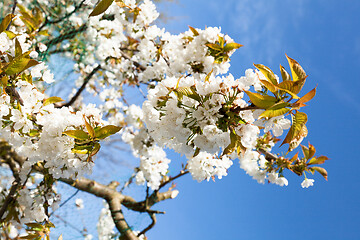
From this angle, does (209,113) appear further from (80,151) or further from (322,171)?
(322,171)

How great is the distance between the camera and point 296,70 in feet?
2.59

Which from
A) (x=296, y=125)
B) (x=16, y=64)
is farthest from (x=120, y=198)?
(x=296, y=125)

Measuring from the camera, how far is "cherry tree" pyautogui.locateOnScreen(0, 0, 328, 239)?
88 cm

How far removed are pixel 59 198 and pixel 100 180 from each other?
1.33 m

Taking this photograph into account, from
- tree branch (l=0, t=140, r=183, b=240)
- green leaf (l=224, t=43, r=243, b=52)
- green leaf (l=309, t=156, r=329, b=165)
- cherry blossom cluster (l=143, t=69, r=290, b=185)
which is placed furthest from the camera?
tree branch (l=0, t=140, r=183, b=240)

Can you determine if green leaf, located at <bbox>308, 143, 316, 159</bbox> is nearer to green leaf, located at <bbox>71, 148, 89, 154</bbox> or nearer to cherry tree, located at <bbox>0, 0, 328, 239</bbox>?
cherry tree, located at <bbox>0, 0, 328, 239</bbox>

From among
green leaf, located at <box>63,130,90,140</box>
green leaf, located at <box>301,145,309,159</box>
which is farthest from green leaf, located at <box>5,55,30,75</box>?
green leaf, located at <box>301,145,309,159</box>

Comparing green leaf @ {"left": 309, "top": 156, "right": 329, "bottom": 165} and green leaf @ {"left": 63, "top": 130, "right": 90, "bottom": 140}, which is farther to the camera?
green leaf @ {"left": 309, "top": 156, "right": 329, "bottom": 165}

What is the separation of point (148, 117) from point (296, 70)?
55 cm

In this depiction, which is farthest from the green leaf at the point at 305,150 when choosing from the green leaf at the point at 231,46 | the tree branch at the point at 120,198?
the tree branch at the point at 120,198

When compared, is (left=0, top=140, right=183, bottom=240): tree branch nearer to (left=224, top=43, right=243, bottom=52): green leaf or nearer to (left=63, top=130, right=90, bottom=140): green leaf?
(left=224, top=43, right=243, bottom=52): green leaf

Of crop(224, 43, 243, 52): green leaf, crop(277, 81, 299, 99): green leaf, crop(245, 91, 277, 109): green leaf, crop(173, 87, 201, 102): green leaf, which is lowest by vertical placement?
crop(245, 91, 277, 109): green leaf

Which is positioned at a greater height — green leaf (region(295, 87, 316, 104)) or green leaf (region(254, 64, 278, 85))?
green leaf (region(254, 64, 278, 85))

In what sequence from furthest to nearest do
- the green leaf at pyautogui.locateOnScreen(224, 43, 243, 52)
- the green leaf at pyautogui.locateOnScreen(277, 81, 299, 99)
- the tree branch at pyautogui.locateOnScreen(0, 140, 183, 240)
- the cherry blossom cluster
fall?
the tree branch at pyautogui.locateOnScreen(0, 140, 183, 240), the green leaf at pyautogui.locateOnScreen(224, 43, 243, 52), the cherry blossom cluster, the green leaf at pyautogui.locateOnScreen(277, 81, 299, 99)
